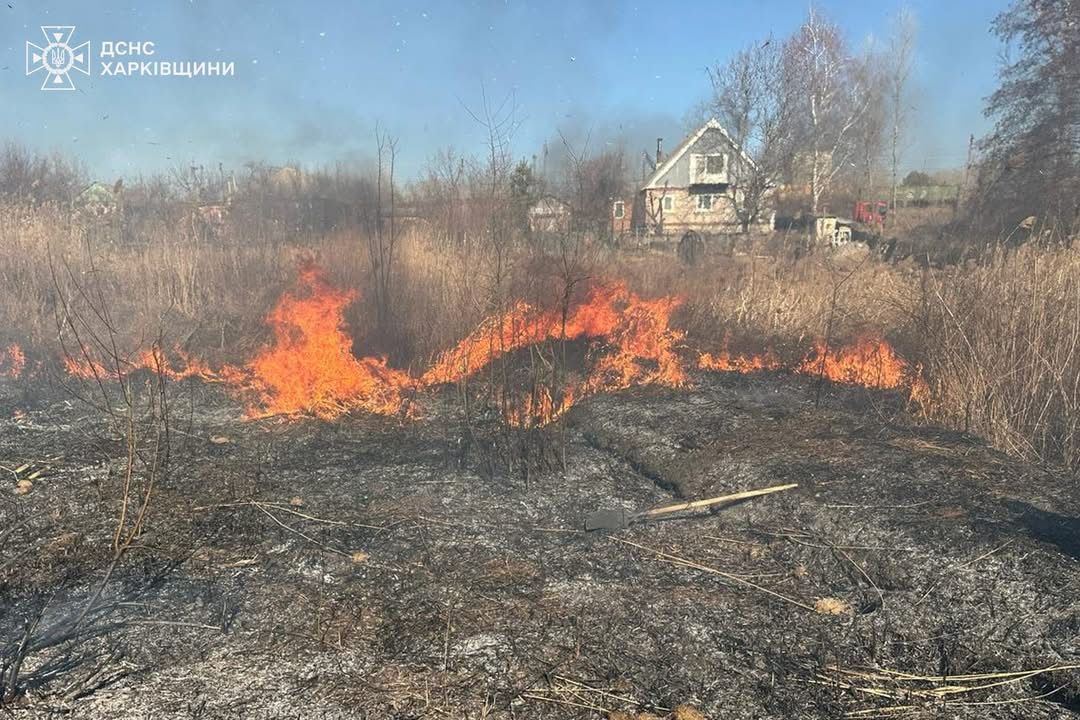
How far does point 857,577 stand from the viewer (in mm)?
3436

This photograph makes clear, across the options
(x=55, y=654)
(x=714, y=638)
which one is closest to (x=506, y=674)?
(x=714, y=638)

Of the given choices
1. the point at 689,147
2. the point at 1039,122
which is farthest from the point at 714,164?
the point at 1039,122

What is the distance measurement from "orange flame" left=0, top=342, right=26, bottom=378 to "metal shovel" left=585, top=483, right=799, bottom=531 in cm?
655

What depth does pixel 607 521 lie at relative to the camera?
161 inches

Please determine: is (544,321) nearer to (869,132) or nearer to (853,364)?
(853,364)

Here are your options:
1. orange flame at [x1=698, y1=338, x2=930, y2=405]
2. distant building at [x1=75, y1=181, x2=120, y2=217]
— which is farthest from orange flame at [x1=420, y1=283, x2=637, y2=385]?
distant building at [x1=75, y1=181, x2=120, y2=217]

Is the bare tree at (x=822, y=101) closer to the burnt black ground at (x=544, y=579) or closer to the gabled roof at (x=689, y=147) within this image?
the gabled roof at (x=689, y=147)

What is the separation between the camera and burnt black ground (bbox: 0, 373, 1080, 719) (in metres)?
2.59

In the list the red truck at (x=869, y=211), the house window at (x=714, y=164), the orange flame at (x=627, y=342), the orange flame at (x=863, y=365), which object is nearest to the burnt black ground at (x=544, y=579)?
the orange flame at (x=863, y=365)

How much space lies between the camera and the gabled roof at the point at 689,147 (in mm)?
22516

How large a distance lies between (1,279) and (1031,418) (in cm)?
1198

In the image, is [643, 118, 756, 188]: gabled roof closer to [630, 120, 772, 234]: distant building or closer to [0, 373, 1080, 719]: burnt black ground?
[630, 120, 772, 234]: distant building

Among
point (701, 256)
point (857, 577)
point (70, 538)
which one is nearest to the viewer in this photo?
point (857, 577)

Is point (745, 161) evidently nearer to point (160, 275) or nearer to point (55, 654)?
point (160, 275)
